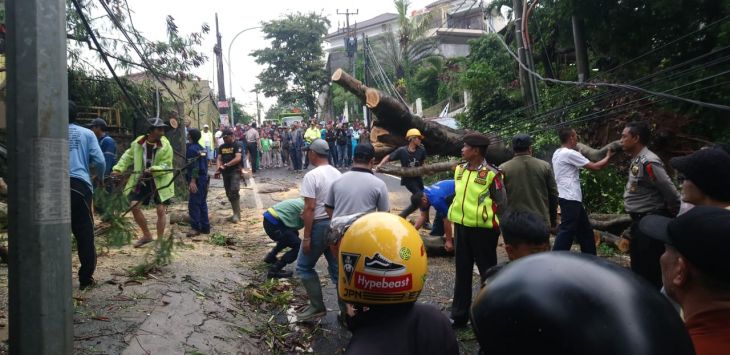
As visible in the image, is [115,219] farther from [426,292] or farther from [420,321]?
[420,321]

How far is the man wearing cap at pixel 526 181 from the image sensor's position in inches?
198

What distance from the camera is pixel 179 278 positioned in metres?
5.67

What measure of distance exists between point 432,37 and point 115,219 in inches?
1334

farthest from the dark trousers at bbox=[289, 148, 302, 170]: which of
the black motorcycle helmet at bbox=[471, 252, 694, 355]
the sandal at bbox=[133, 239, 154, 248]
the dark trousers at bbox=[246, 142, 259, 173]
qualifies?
the black motorcycle helmet at bbox=[471, 252, 694, 355]

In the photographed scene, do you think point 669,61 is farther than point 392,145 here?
No

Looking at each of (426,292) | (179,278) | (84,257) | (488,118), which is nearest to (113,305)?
(84,257)

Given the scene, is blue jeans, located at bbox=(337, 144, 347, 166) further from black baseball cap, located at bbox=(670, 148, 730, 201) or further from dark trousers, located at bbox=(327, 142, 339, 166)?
black baseball cap, located at bbox=(670, 148, 730, 201)

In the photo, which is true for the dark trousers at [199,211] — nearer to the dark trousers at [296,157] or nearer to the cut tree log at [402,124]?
the cut tree log at [402,124]

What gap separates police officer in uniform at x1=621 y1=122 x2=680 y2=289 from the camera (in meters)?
4.03

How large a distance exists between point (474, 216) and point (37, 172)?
3216 mm

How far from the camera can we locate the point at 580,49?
418 inches

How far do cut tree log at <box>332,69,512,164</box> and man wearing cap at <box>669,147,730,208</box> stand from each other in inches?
275

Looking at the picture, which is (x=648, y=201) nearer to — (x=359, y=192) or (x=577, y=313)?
(x=359, y=192)

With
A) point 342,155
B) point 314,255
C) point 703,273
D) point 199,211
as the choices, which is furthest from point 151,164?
point 342,155
